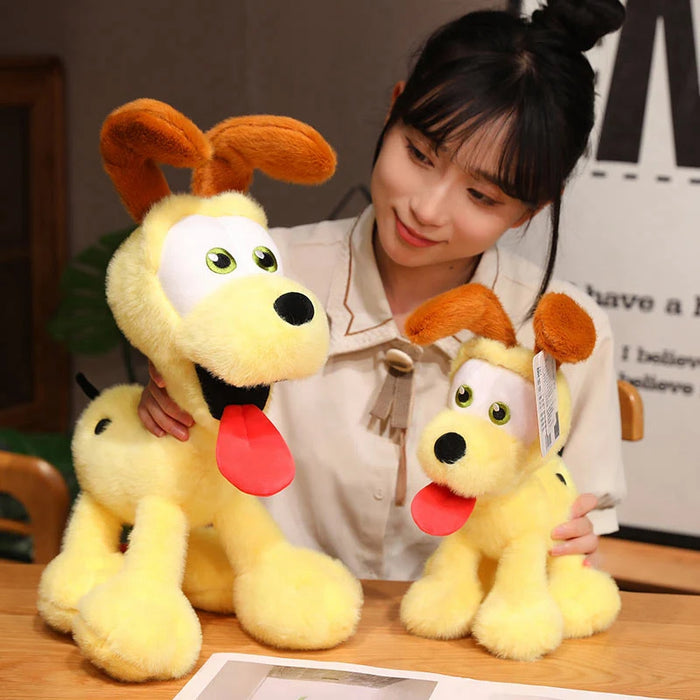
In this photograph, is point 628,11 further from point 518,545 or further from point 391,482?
point 518,545

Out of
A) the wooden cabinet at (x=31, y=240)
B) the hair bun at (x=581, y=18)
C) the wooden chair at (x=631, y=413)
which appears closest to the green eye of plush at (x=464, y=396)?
the hair bun at (x=581, y=18)

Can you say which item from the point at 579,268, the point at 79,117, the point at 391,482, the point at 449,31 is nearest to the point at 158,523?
the point at 391,482

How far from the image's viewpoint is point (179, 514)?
0.85 m

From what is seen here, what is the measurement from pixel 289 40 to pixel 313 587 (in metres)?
1.72

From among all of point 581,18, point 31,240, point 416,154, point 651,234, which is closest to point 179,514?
point 416,154

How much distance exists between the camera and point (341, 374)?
50.8 inches

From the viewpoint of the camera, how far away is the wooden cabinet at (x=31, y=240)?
276cm

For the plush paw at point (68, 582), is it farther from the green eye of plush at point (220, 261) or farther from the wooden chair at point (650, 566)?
the wooden chair at point (650, 566)

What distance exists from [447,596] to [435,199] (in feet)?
1.46

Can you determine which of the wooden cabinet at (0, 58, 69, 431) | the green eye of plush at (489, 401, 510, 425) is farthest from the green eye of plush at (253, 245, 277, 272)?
the wooden cabinet at (0, 58, 69, 431)

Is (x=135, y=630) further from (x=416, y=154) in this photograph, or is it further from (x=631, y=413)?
(x=631, y=413)

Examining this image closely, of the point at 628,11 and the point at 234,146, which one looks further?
the point at 628,11

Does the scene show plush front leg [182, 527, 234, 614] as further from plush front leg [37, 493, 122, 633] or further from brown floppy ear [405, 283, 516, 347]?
brown floppy ear [405, 283, 516, 347]

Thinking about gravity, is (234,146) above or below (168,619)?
above
